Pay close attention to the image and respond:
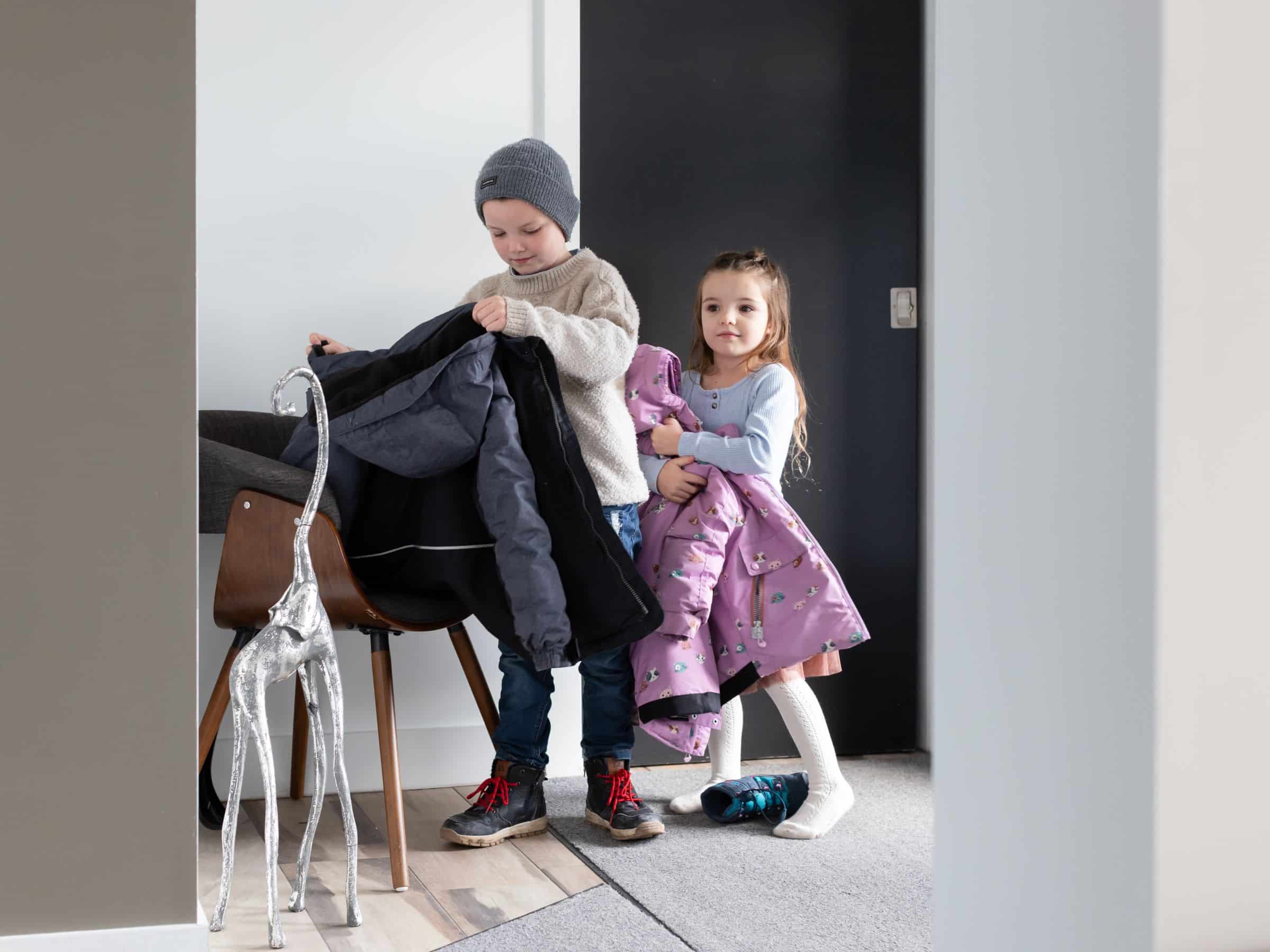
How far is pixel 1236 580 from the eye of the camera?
793mm

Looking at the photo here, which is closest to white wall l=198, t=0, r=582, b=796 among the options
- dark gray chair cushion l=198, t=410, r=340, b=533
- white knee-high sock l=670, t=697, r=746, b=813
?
white knee-high sock l=670, t=697, r=746, b=813

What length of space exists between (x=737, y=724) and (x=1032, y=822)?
1554 millimetres

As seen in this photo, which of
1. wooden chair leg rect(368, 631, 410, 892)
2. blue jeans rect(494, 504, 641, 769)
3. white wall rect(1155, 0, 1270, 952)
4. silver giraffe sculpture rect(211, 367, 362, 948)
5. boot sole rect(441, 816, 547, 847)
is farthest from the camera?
blue jeans rect(494, 504, 641, 769)

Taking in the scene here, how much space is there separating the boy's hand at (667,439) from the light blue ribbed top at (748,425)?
1 cm

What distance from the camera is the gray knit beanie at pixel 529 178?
2143 mm

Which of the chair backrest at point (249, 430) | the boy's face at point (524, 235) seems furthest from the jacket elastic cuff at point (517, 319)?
the chair backrest at point (249, 430)

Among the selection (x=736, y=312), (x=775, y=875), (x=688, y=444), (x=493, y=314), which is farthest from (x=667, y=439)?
(x=775, y=875)

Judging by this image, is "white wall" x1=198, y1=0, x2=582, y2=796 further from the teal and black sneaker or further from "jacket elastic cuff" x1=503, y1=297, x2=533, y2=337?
"jacket elastic cuff" x1=503, y1=297, x2=533, y2=337

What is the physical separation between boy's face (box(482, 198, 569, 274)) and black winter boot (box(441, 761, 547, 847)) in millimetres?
910

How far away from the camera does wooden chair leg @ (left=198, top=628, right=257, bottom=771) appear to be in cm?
195
